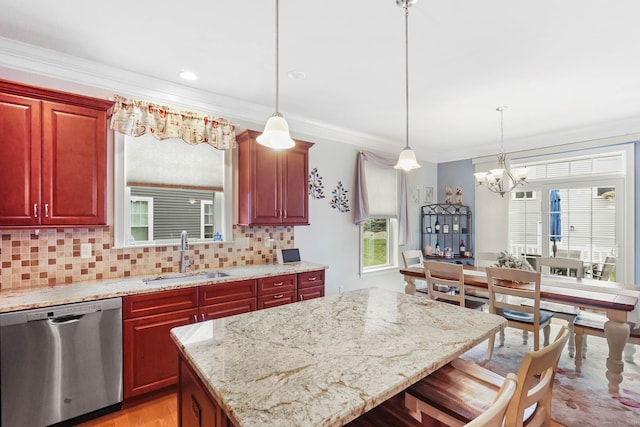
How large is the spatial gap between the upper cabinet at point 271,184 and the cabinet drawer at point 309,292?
0.74 meters

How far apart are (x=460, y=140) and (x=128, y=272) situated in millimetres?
4747

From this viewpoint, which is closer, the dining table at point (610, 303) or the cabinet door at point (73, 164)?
the cabinet door at point (73, 164)

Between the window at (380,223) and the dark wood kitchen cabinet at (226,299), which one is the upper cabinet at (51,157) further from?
the window at (380,223)

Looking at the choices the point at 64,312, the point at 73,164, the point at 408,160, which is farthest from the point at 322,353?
the point at 73,164

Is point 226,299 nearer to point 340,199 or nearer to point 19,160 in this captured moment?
point 19,160

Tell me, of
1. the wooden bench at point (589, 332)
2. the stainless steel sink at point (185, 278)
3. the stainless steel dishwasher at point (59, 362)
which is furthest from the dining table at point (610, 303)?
the stainless steel dishwasher at point (59, 362)

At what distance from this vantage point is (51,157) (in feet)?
7.33

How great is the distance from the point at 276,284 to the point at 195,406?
1.76 meters

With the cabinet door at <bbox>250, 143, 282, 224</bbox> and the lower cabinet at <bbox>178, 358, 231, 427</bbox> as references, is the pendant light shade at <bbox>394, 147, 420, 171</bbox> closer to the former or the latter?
the cabinet door at <bbox>250, 143, 282, 224</bbox>

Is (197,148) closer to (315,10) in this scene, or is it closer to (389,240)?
(315,10)

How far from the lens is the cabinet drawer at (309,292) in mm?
3215

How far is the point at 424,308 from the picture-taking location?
181 centimetres

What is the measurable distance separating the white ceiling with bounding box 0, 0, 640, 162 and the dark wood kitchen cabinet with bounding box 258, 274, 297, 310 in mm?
1744

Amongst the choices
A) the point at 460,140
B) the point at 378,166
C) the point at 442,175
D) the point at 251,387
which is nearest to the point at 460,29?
the point at 251,387
